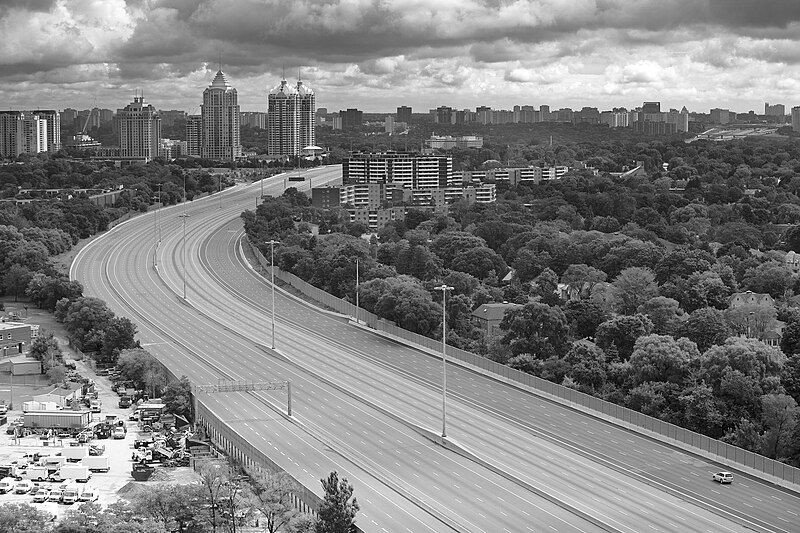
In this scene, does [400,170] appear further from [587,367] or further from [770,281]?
[587,367]

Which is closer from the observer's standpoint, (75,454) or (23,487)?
(23,487)

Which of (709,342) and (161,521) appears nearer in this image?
(161,521)

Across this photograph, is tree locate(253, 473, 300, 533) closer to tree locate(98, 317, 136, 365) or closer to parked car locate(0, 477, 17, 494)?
parked car locate(0, 477, 17, 494)

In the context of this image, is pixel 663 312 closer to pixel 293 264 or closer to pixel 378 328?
pixel 378 328

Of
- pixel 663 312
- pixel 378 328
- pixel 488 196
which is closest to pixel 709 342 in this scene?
pixel 663 312

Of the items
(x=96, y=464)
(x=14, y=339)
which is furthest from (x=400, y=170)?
(x=96, y=464)

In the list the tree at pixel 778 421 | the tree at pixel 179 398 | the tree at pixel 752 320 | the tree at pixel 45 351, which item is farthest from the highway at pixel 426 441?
the tree at pixel 752 320
